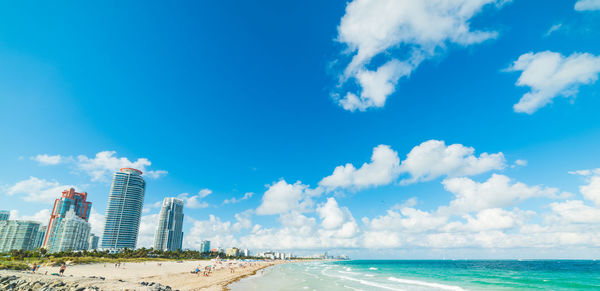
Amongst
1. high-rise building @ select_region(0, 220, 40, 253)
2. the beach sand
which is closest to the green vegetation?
the beach sand

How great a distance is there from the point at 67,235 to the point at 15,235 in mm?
39337

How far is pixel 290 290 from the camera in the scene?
1633 inches

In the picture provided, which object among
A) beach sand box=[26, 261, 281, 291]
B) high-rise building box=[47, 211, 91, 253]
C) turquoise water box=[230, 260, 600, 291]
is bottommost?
turquoise water box=[230, 260, 600, 291]

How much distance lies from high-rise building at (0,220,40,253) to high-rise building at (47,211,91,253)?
16113 mm

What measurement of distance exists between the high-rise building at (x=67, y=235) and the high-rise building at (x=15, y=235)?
52.9 ft

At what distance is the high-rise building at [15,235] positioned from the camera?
166 meters

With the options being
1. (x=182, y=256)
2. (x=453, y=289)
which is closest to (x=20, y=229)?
(x=182, y=256)

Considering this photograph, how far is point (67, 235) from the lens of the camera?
16275cm

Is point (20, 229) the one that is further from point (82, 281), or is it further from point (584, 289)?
point (584, 289)

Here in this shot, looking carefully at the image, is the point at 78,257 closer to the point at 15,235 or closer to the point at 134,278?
the point at 134,278

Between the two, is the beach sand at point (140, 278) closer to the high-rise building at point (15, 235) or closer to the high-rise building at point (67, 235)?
the high-rise building at point (67, 235)

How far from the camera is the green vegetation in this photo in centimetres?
6149

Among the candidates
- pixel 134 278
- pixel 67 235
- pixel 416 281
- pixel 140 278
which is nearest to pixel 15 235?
pixel 67 235

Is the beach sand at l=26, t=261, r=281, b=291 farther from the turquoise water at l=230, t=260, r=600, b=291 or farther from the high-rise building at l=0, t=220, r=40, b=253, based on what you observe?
the high-rise building at l=0, t=220, r=40, b=253
